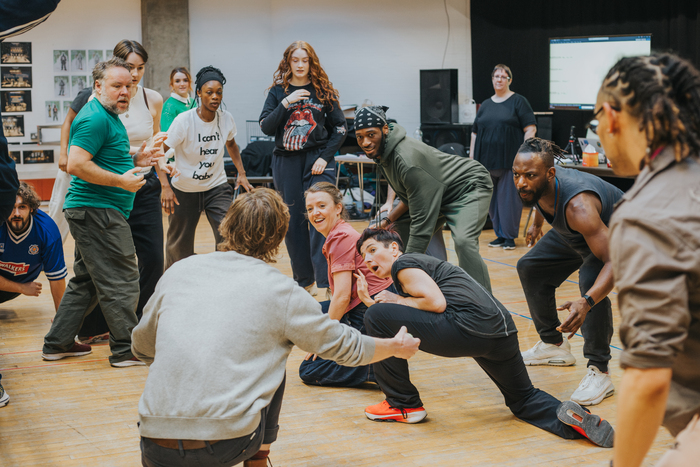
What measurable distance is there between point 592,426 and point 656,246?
5.21 feet

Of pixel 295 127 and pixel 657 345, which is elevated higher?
pixel 295 127

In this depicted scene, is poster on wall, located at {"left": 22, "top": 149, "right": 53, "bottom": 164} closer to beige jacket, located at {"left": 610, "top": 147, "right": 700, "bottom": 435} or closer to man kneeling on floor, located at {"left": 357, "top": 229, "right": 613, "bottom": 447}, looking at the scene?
man kneeling on floor, located at {"left": 357, "top": 229, "right": 613, "bottom": 447}

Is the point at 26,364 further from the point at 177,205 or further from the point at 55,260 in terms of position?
the point at 177,205

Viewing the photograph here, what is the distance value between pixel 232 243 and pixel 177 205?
275 cm

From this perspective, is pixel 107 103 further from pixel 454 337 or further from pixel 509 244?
pixel 509 244

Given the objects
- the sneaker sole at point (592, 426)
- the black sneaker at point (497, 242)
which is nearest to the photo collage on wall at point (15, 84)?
the black sneaker at point (497, 242)

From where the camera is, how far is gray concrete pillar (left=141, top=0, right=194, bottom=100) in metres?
9.61

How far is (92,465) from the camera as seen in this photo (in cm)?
247

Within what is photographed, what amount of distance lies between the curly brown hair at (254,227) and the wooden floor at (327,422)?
329mm

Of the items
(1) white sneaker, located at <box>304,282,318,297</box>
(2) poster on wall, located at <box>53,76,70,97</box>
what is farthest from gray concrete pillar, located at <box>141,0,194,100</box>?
(1) white sneaker, located at <box>304,282,318,297</box>

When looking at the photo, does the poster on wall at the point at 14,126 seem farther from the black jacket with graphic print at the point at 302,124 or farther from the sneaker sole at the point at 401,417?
the sneaker sole at the point at 401,417

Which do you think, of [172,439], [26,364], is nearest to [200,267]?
[172,439]

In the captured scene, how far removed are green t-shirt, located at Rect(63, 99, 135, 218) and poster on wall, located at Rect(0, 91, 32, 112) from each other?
22.7 ft

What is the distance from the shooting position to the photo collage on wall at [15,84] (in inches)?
368
